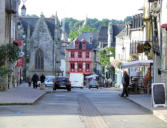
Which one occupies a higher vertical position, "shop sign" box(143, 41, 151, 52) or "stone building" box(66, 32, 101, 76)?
"stone building" box(66, 32, 101, 76)

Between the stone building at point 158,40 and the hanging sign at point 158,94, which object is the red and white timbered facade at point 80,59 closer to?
the stone building at point 158,40

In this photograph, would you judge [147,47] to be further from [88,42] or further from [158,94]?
[88,42]

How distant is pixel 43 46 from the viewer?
10231 cm

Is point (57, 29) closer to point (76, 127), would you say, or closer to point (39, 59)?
point (39, 59)

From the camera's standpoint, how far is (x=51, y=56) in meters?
101

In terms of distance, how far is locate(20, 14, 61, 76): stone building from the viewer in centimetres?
10025

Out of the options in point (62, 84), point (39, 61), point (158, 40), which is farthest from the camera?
point (39, 61)

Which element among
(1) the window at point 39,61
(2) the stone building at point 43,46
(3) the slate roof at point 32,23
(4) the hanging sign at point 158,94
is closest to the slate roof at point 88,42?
(2) the stone building at point 43,46

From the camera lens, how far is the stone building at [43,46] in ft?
329

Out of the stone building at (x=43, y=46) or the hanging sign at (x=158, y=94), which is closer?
the hanging sign at (x=158, y=94)

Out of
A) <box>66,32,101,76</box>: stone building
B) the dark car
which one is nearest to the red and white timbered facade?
<box>66,32,101,76</box>: stone building

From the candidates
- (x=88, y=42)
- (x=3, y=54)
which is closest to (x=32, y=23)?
(x=88, y=42)

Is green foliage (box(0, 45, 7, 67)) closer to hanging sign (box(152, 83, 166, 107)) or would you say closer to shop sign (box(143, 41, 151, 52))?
hanging sign (box(152, 83, 166, 107))

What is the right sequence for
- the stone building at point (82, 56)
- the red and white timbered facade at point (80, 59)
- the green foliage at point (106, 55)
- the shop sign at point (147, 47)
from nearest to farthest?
the shop sign at point (147, 47), the green foliage at point (106, 55), the stone building at point (82, 56), the red and white timbered facade at point (80, 59)
